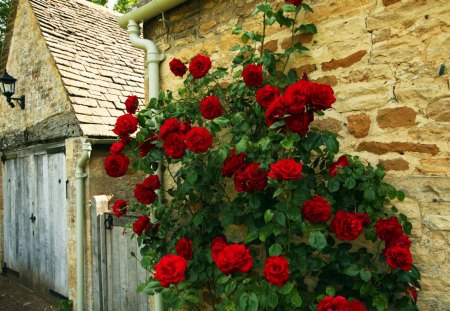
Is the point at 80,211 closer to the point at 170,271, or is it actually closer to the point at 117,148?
the point at 117,148

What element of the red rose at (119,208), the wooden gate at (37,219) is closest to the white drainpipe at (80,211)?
the wooden gate at (37,219)

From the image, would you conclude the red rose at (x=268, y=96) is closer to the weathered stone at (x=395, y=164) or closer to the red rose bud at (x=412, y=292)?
the weathered stone at (x=395, y=164)

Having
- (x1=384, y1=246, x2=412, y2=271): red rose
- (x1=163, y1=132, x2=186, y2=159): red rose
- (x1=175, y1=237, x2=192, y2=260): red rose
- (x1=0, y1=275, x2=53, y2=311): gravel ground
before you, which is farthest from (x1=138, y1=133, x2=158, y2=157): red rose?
(x1=0, y1=275, x2=53, y2=311): gravel ground

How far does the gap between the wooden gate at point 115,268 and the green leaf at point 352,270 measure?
244 centimetres

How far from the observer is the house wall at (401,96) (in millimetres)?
1748

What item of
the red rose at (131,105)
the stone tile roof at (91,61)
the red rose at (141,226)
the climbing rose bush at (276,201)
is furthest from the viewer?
the stone tile roof at (91,61)

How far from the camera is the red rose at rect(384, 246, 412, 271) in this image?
1558 millimetres

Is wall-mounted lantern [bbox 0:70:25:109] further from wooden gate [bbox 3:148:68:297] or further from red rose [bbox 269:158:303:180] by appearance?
red rose [bbox 269:158:303:180]

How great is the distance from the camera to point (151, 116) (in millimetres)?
2408

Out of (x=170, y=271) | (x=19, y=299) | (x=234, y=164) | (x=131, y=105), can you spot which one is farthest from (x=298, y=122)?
(x=19, y=299)

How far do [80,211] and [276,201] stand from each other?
3151 millimetres

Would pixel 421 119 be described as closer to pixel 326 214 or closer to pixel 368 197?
pixel 368 197

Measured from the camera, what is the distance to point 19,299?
5.28m

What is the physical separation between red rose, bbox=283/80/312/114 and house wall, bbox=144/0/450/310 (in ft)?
1.90
